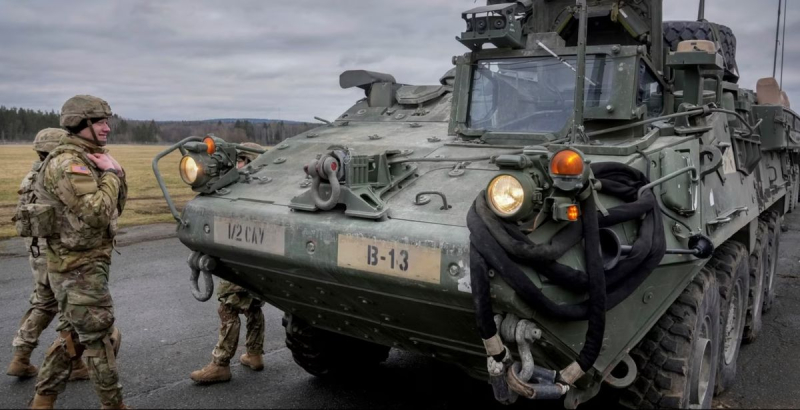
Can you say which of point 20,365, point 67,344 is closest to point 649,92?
point 67,344

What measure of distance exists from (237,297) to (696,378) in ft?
9.93

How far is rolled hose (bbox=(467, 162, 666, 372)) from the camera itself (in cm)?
296

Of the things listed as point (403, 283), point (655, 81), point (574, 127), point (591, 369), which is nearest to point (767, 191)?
point (655, 81)

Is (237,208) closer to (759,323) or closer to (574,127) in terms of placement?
(574,127)

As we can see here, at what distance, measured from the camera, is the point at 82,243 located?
14.2ft

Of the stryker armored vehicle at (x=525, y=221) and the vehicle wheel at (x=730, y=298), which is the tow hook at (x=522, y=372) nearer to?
the stryker armored vehicle at (x=525, y=221)

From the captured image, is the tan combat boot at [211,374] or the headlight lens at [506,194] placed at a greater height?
the headlight lens at [506,194]

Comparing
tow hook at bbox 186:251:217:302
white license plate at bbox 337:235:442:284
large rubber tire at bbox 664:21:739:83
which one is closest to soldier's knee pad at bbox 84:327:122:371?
tow hook at bbox 186:251:217:302

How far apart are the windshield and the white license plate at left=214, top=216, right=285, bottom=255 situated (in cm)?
152

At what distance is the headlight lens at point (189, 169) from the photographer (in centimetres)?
429

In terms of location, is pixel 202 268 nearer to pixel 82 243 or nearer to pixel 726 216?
pixel 82 243

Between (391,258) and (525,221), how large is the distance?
2.06ft

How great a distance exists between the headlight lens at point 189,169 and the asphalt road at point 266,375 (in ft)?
5.06

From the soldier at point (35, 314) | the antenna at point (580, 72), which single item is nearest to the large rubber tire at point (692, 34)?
the antenna at point (580, 72)
